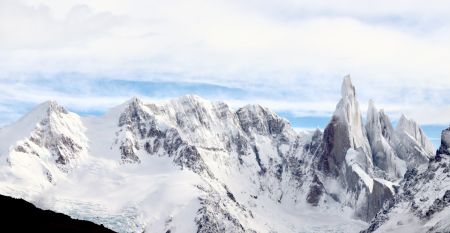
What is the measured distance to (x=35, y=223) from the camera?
199m

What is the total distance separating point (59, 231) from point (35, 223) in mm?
6525

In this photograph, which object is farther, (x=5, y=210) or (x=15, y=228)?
(x=5, y=210)

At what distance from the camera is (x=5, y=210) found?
199 meters

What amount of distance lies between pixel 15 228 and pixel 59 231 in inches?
546

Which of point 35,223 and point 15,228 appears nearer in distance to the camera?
point 15,228

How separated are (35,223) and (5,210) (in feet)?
26.4

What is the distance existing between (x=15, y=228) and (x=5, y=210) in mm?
14466

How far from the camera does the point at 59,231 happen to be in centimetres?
19750

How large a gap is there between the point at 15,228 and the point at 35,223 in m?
12.7

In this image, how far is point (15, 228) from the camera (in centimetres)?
18625
